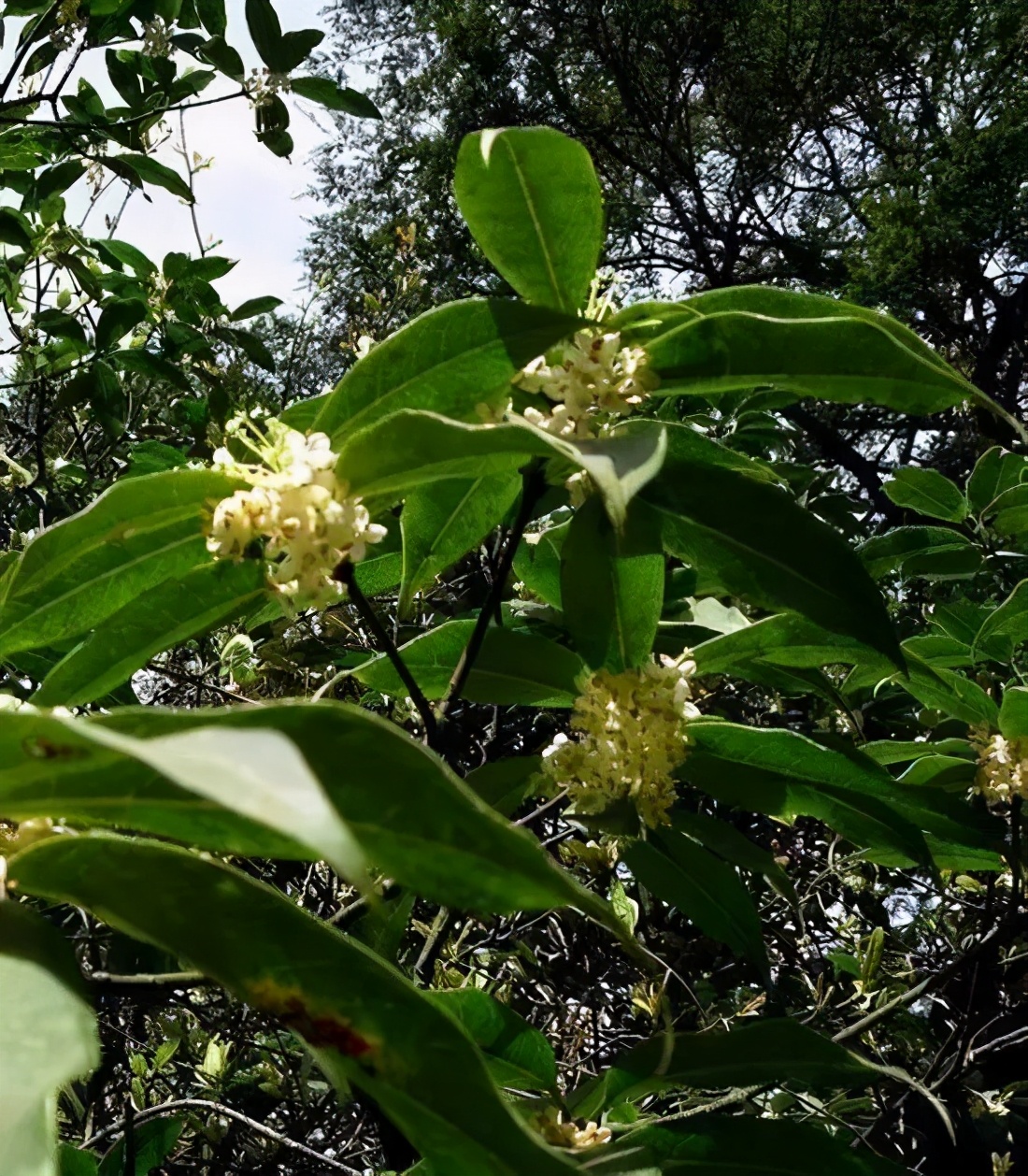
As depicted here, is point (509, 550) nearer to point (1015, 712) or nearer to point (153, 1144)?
point (1015, 712)

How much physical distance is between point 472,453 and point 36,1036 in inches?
16.3

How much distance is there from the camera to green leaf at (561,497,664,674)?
0.96 metres

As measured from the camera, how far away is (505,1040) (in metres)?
1.03

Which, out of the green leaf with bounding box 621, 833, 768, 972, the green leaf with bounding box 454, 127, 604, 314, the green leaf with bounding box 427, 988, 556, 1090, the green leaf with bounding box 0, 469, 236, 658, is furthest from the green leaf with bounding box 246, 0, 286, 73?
the green leaf with bounding box 427, 988, 556, 1090

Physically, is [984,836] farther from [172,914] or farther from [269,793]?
[269,793]

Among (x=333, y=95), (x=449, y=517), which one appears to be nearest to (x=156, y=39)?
(x=333, y=95)

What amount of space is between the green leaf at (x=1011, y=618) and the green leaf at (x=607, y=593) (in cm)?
59

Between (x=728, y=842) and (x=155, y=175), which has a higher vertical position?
(x=155, y=175)

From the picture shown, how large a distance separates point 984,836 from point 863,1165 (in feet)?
1.49

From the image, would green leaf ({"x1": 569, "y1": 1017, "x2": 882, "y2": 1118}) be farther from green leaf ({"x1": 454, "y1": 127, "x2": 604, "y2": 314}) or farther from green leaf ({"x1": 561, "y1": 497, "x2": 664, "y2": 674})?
green leaf ({"x1": 454, "y1": 127, "x2": 604, "y2": 314})

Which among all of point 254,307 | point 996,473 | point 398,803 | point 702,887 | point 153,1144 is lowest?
point 153,1144

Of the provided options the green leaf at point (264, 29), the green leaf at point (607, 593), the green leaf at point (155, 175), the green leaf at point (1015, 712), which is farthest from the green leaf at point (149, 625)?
the green leaf at point (155, 175)

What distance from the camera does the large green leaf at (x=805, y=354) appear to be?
31.7 inches

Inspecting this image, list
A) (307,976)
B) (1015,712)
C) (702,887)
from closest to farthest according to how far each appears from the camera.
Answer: (307,976) < (702,887) < (1015,712)
